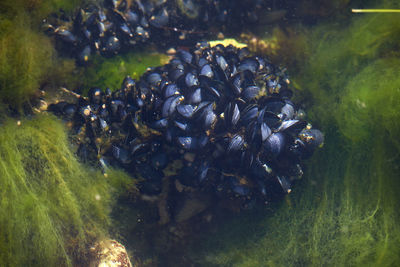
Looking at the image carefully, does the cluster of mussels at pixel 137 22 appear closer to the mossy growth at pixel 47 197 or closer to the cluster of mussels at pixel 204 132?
the cluster of mussels at pixel 204 132

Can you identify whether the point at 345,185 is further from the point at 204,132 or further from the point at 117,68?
the point at 117,68

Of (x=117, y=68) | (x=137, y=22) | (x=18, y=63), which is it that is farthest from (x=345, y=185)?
(x=18, y=63)

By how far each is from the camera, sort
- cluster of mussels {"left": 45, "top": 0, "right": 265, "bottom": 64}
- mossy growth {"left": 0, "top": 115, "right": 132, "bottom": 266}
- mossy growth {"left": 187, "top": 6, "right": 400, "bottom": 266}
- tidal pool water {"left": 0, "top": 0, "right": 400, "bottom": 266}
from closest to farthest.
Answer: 1. mossy growth {"left": 0, "top": 115, "right": 132, "bottom": 266}
2. tidal pool water {"left": 0, "top": 0, "right": 400, "bottom": 266}
3. mossy growth {"left": 187, "top": 6, "right": 400, "bottom": 266}
4. cluster of mussels {"left": 45, "top": 0, "right": 265, "bottom": 64}

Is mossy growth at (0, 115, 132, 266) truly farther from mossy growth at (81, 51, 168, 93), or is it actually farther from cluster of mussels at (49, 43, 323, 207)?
mossy growth at (81, 51, 168, 93)

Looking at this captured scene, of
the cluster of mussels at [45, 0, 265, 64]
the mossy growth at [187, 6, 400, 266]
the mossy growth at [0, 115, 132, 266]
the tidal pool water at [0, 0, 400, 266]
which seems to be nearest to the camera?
the mossy growth at [0, 115, 132, 266]

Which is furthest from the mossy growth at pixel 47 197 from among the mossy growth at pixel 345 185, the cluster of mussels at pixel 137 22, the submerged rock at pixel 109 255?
the mossy growth at pixel 345 185

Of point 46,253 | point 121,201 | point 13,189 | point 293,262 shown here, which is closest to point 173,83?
point 121,201

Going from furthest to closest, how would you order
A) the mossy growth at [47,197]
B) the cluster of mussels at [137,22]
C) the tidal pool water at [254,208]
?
the cluster of mussels at [137,22] → the tidal pool water at [254,208] → the mossy growth at [47,197]

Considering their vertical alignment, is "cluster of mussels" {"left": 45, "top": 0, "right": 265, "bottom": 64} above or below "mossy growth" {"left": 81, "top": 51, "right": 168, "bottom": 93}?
above

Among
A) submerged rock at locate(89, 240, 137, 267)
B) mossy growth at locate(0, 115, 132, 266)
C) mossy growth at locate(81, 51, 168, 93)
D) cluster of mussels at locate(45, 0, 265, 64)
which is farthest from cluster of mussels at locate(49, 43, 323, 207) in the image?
cluster of mussels at locate(45, 0, 265, 64)
